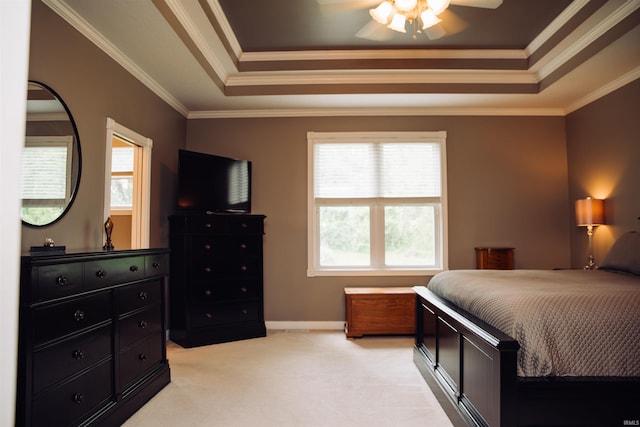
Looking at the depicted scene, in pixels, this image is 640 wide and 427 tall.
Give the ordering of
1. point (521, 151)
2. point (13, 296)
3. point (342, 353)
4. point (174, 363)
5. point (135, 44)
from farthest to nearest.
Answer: point (521, 151)
point (342, 353)
point (174, 363)
point (135, 44)
point (13, 296)

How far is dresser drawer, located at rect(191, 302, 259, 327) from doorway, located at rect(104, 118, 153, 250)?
2.87ft

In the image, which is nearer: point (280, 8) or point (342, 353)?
point (280, 8)

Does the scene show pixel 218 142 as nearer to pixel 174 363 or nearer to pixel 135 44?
pixel 135 44

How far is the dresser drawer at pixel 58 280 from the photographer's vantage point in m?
1.72

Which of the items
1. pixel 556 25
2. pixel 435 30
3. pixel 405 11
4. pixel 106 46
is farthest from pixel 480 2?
pixel 106 46

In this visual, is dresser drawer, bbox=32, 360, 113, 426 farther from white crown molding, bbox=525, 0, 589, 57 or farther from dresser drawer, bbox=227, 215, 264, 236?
white crown molding, bbox=525, 0, 589, 57

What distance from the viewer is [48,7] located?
2.37m

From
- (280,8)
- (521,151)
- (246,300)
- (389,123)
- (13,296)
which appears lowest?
(246,300)

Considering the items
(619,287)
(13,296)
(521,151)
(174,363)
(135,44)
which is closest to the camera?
(13,296)

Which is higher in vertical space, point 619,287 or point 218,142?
point 218,142

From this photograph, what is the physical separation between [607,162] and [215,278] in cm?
429

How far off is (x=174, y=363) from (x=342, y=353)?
60.2 inches

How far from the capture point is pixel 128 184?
3967 mm

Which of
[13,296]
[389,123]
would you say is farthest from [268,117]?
[13,296]
